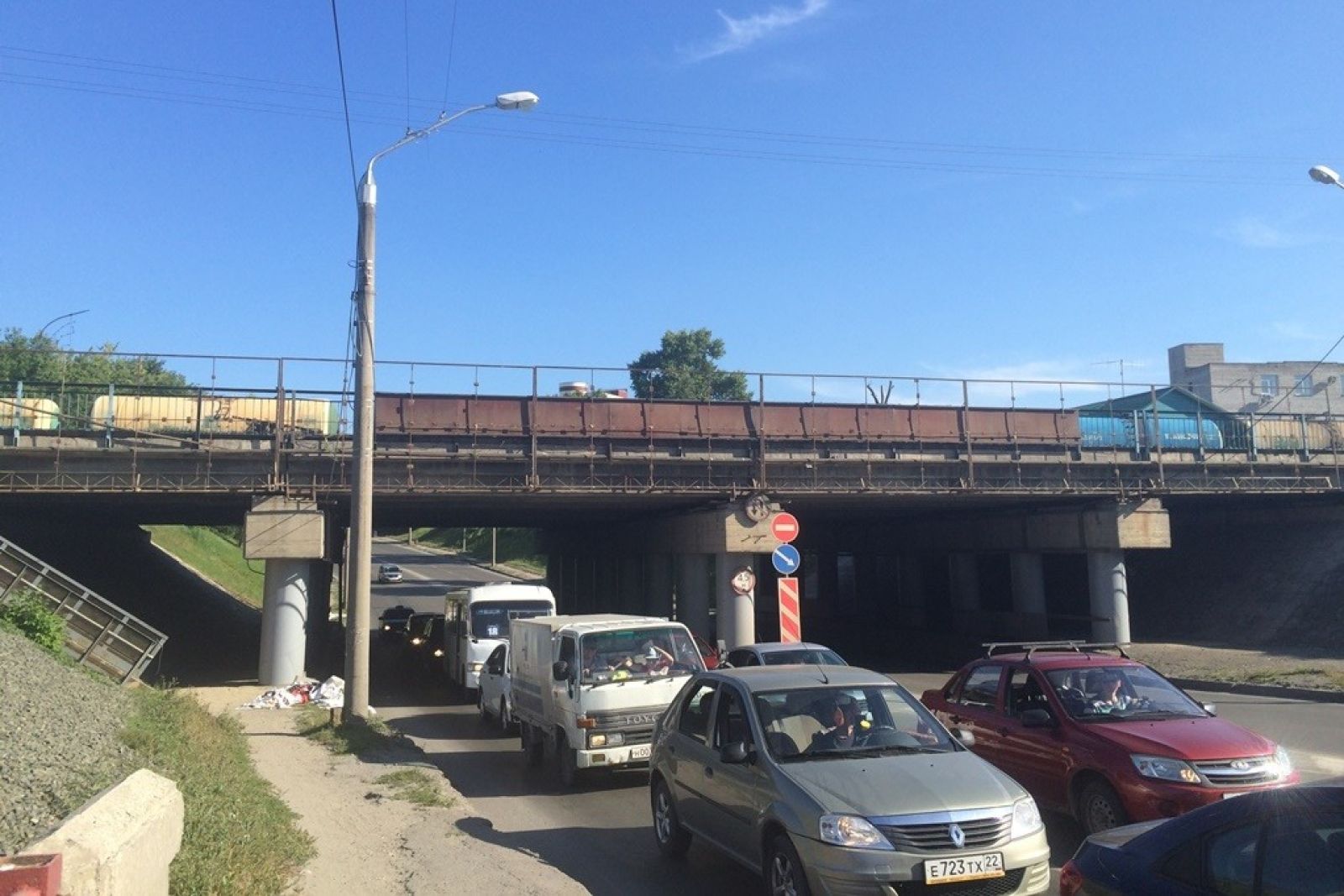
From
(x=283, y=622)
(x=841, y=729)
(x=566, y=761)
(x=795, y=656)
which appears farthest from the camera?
(x=283, y=622)

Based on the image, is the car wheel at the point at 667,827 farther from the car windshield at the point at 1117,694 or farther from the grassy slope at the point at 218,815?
the car windshield at the point at 1117,694

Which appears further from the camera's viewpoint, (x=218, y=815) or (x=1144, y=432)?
(x=1144, y=432)

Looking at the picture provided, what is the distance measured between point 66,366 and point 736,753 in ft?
104

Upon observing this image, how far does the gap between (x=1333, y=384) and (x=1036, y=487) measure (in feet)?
182

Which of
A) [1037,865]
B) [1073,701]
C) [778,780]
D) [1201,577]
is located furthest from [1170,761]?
[1201,577]

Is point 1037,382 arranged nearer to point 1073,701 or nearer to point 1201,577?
point 1201,577

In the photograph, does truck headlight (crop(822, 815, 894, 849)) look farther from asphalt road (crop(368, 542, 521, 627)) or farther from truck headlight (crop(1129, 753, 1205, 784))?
asphalt road (crop(368, 542, 521, 627))

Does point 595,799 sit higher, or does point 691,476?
point 691,476

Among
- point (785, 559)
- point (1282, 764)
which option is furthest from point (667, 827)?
point (785, 559)

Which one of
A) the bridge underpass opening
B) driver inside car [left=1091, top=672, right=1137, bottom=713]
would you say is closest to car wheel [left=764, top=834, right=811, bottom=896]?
driver inside car [left=1091, top=672, right=1137, bottom=713]

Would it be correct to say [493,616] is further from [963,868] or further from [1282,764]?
[963,868]

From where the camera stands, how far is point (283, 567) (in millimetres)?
24969

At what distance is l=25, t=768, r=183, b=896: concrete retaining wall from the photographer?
4.01 metres

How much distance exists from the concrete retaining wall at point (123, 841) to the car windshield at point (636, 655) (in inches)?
265
